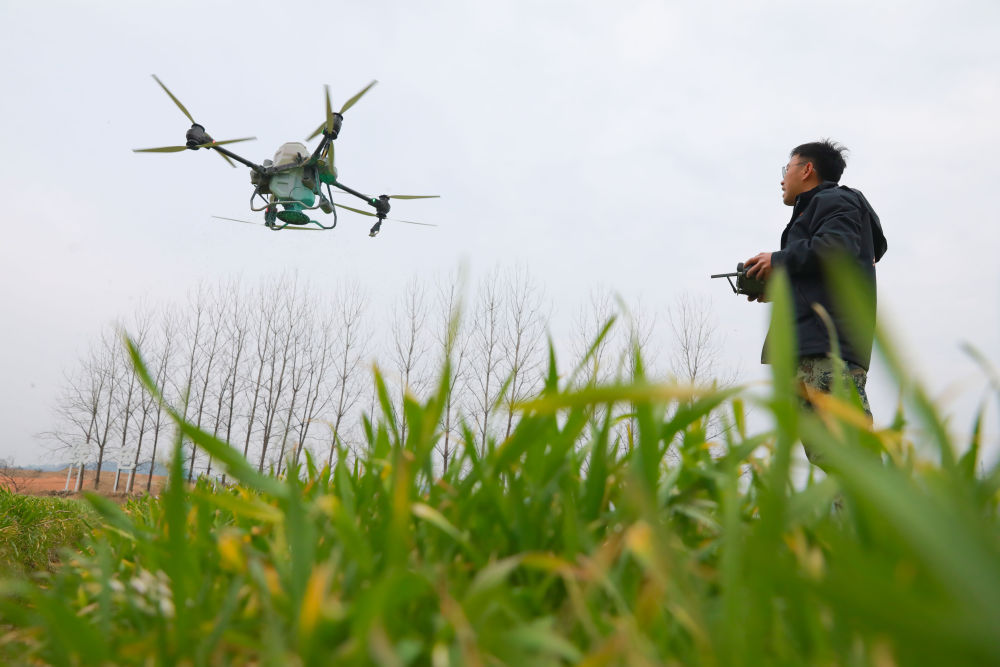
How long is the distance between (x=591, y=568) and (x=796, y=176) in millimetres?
3774

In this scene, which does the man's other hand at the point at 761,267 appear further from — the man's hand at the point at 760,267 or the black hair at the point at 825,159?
the black hair at the point at 825,159

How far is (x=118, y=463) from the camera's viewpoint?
23.0 m

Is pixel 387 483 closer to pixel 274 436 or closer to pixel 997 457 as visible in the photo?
pixel 997 457

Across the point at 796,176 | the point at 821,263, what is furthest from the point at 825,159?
the point at 821,263

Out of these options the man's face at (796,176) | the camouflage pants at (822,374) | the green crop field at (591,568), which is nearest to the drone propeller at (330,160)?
the man's face at (796,176)

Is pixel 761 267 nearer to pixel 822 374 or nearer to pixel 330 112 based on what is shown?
pixel 822 374

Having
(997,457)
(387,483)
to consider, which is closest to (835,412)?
(997,457)

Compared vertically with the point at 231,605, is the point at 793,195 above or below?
above

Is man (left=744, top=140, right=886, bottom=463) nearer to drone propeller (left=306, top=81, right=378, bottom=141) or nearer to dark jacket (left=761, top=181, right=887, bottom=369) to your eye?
dark jacket (left=761, top=181, right=887, bottom=369)

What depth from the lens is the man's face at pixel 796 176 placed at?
3.67 metres

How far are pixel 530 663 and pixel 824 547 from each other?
19.5 inches

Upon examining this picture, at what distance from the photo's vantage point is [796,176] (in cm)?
368

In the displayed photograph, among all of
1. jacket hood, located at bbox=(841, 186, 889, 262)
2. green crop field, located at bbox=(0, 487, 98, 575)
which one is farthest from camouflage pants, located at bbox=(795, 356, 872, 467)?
green crop field, located at bbox=(0, 487, 98, 575)

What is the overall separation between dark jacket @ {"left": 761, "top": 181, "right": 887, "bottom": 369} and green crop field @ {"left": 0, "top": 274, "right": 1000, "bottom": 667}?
2.23 m
